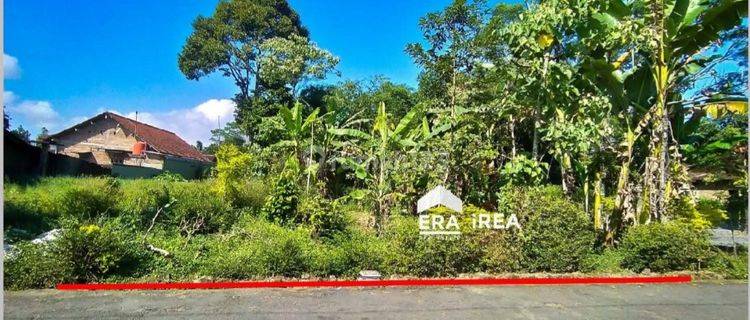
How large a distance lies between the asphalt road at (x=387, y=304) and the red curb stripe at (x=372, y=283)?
0.55 feet

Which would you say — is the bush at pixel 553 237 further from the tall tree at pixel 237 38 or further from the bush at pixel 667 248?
the tall tree at pixel 237 38

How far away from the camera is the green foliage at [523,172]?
23.3 ft

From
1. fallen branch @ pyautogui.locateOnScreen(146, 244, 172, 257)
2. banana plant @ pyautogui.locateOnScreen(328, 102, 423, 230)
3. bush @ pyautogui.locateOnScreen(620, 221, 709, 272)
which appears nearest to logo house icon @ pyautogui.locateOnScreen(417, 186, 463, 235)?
banana plant @ pyautogui.locateOnScreen(328, 102, 423, 230)

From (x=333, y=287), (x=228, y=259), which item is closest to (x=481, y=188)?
(x=333, y=287)

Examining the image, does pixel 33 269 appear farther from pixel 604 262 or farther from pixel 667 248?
pixel 667 248

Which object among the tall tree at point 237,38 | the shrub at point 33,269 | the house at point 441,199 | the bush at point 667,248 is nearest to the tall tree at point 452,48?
the house at point 441,199

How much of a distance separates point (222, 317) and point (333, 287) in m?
1.48

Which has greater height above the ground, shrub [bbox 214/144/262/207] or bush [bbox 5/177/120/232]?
shrub [bbox 214/144/262/207]

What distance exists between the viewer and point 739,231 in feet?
26.9

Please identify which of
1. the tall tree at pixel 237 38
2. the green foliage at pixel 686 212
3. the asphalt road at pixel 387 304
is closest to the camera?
the asphalt road at pixel 387 304

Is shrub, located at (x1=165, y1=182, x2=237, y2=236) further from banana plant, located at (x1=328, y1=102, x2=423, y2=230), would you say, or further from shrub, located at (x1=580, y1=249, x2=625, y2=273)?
shrub, located at (x1=580, y1=249, x2=625, y2=273)

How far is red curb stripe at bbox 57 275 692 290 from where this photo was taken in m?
5.03

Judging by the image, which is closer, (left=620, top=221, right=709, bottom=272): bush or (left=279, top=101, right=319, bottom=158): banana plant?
(left=620, top=221, right=709, bottom=272): bush

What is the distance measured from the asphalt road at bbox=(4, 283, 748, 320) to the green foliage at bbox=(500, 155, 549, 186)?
7.00 feet
